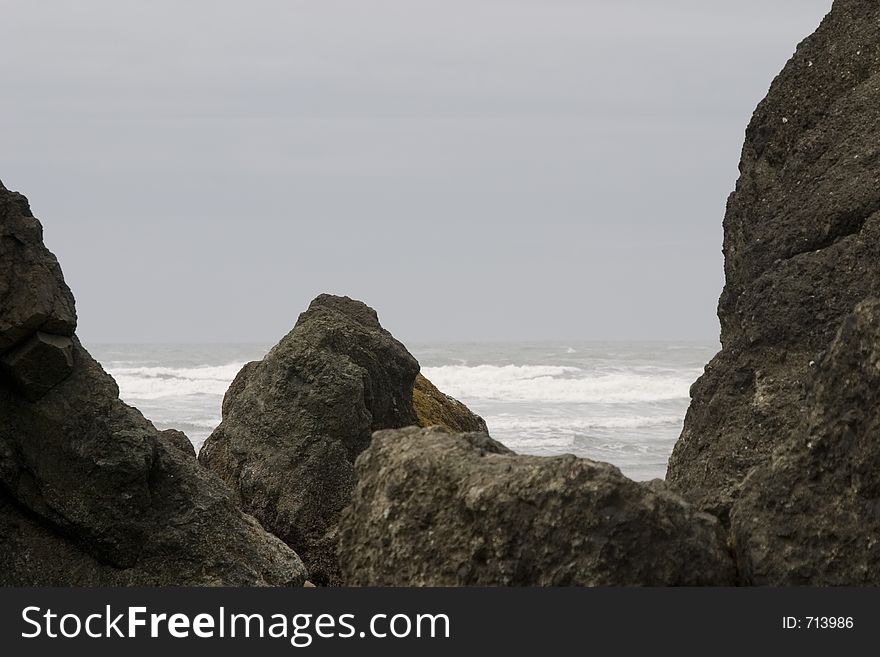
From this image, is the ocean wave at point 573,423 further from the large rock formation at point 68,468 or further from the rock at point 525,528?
the rock at point 525,528

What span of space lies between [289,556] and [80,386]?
1554mm

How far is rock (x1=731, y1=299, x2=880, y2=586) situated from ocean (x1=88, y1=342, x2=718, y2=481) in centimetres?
1308

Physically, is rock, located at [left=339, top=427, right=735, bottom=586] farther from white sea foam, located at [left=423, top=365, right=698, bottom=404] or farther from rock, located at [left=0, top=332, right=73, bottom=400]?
white sea foam, located at [left=423, top=365, right=698, bottom=404]

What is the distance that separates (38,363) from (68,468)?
561 mm

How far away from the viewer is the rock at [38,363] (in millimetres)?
5843

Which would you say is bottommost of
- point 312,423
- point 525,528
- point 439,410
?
point 525,528

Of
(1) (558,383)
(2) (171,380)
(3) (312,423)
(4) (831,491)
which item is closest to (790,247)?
(4) (831,491)

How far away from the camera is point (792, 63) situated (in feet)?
22.8

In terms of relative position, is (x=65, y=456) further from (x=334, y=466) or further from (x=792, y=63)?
(x=792, y=63)

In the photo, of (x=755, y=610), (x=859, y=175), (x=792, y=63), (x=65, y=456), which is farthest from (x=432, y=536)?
(x=792, y=63)

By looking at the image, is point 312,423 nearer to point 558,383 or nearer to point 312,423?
point 312,423

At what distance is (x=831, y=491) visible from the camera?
13.6ft

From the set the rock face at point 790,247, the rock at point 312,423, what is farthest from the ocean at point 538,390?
the rock face at point 790,247

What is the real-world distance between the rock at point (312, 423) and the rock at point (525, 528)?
12.7 ft
